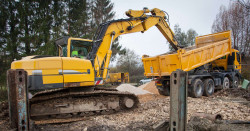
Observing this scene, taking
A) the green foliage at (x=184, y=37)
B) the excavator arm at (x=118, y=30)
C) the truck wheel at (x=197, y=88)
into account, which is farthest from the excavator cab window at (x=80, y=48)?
the green foliage at (x=184, y=37)

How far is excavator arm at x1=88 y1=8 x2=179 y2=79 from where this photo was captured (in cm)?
634

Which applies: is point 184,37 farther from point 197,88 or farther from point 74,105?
point 74,105

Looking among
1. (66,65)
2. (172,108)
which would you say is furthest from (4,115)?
(172,108)

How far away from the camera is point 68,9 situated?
17844mm

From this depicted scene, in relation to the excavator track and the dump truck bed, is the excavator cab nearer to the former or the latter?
the excavator track

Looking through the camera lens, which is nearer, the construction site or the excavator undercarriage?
the construction site

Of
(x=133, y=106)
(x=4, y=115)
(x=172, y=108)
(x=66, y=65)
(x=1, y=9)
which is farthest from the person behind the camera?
(x=1, y=9)

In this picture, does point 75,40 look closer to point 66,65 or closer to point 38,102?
point 66,65

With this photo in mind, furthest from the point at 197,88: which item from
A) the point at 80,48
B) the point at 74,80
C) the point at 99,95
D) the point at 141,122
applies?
the point at 74,80

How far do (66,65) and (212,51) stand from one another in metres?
7.67

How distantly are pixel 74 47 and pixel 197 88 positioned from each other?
6.09 m

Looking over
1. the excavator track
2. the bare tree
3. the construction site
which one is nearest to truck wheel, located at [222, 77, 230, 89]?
the construction site

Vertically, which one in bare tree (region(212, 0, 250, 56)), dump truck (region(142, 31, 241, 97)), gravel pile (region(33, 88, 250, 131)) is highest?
bare tree (region(212, 0, 250, 56))

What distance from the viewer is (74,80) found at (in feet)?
16.3
